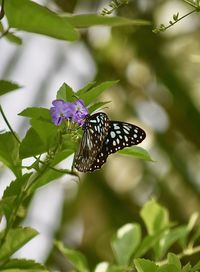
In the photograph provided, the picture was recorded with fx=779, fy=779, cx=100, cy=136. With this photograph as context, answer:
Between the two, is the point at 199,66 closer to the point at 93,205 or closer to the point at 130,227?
the point at 93,205

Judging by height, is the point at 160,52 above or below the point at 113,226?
above

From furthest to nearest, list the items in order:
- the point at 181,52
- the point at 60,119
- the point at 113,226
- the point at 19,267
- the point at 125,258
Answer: the point at 181,52 → the point at 113,226 → the point at 125,258 → the point at 19,267 → the point at 60,119

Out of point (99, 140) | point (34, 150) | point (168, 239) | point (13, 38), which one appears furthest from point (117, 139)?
point (168, 239)

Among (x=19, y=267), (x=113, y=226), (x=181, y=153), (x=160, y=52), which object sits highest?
(x=160, y=52)

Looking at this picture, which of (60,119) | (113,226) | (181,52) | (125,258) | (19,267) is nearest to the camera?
(60,119)

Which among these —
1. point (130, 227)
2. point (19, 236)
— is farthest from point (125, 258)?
point (19, 236)

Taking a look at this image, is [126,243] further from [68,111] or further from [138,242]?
[68,111]

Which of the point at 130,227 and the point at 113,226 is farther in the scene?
the point at 113,226

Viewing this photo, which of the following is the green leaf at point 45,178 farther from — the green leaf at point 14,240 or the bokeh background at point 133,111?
the bokeh background at point 133,111

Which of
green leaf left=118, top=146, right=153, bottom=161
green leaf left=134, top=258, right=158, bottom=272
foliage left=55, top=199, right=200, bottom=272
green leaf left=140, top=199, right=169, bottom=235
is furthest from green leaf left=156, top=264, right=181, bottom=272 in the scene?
green leaf left=140, top=199, right=169, bottom=235
